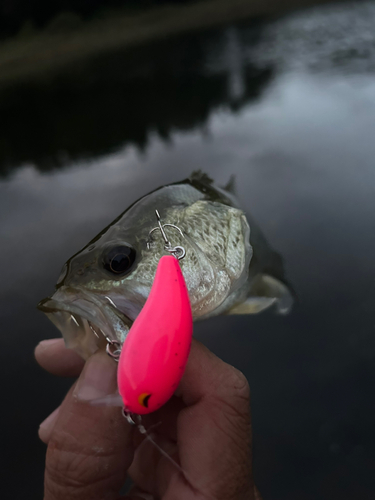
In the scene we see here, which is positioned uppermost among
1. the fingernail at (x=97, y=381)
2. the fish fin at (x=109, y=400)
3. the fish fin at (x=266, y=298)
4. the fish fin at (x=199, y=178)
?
the fish fin at (x=199, y=178)

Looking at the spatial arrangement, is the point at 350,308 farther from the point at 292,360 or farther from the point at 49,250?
the point at 49,250

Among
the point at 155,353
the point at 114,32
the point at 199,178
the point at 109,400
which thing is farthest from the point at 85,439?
the point at 114,32

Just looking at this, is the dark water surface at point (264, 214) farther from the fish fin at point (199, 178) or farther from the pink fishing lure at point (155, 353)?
the pink fishing lure at point (155, 353)

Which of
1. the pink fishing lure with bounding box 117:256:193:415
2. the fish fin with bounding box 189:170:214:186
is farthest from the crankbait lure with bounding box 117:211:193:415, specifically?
the fish fin with bounding box 189:170:214:186

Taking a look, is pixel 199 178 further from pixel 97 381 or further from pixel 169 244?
pixel 97 381

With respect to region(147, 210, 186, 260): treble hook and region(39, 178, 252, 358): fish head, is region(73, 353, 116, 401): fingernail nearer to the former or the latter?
region(39, 178, 252, 358): fish head

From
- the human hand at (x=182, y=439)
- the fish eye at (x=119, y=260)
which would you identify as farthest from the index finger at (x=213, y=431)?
the fish eye at (x=119, y=260)
